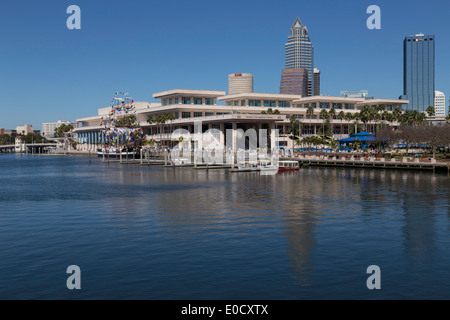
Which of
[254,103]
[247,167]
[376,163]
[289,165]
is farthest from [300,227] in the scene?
[254,103]

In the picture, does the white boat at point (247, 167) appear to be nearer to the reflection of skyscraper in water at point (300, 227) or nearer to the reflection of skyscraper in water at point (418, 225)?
the reflection of skyscraper in water at point (300, 227)

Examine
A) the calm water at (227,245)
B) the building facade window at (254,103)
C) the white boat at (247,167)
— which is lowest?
the calm water at (227,245)

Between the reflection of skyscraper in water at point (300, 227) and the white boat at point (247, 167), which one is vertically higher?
the white boat at point (247, 167)

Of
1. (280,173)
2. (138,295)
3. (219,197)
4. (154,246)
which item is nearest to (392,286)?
(138,295)

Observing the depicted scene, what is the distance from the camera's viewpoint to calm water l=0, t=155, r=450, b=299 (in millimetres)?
24406

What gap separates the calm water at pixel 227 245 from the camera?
24.4 m

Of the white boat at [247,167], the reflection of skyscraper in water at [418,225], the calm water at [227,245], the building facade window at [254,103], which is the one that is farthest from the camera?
the building facade window at [254,103]

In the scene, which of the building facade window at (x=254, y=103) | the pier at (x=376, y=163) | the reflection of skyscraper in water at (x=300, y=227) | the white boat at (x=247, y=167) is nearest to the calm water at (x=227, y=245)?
the reflection of skyscraper in water at (x=300, y=227)

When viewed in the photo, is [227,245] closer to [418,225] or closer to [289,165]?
[418,225]

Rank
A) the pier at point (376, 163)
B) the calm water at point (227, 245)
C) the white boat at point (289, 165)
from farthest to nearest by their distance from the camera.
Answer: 1. the white boat at point (289, 165)
2. the pier at point (376, 163)
3. the calm water at point (227, 245)

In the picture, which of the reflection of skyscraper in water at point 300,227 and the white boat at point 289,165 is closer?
the reflection of skyscraper in water at point 300,227

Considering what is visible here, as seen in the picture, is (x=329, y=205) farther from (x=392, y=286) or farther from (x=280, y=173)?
(x=280, y=173)

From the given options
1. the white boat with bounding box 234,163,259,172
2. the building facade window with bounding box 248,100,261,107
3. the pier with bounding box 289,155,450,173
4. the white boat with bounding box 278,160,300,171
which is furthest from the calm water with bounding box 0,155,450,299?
the building facade window with bounding box 248,100,261,107

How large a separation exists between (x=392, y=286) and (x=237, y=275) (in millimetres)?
7883
